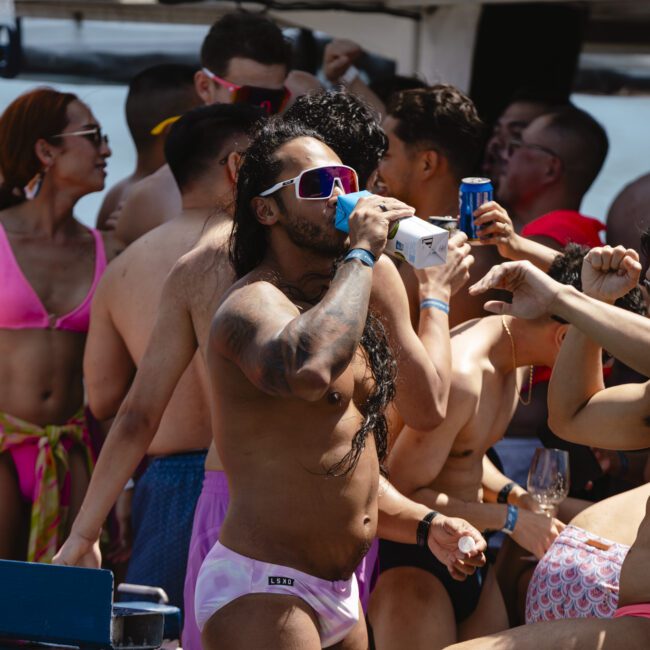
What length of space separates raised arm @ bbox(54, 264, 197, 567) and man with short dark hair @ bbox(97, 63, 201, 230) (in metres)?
2.64

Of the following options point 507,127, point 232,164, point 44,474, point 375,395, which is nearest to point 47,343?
point 44,474

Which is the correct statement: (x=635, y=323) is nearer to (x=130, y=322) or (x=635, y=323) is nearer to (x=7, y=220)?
(x=130, y=322)

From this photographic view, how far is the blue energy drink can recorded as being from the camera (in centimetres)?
351

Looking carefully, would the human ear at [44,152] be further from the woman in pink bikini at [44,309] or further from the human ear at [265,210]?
the human ear at [265,210]

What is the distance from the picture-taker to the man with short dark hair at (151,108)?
5934 mm

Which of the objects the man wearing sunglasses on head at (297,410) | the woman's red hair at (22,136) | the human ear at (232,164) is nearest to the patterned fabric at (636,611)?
the man wearing sunglasses on head at (297,410)

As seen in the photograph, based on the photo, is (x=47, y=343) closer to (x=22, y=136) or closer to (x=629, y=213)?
(x=22, y=136)

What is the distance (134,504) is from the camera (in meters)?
3.92

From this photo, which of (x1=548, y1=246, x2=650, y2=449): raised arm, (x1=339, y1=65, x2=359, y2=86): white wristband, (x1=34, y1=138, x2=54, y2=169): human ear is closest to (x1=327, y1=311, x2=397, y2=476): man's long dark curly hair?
(x1=548, y1=246, x2=650, y2=449): raised arm

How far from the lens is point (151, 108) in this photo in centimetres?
Answer: 611

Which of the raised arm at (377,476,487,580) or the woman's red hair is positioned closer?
the raised arm at (377,476,487,580)

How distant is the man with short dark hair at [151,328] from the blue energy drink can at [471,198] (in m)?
0.68

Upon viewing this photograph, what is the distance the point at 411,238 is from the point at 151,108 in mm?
3690

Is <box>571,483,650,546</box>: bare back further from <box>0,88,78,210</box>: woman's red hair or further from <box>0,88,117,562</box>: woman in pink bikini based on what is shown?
<box>0,88,78,210</box>: woman's red hair
